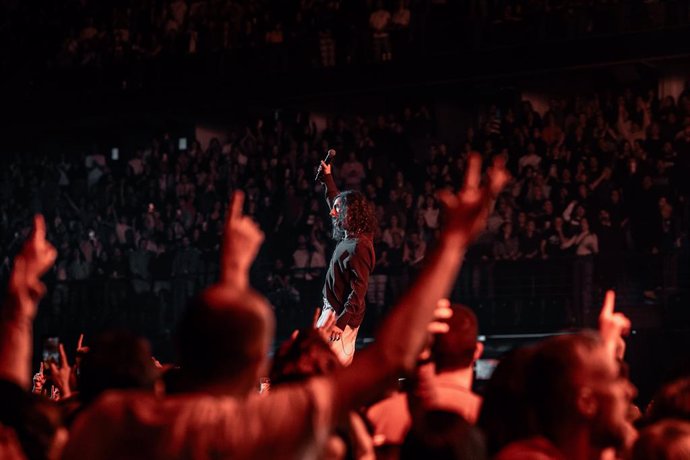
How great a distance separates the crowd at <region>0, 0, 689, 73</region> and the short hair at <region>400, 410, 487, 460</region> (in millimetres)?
14199

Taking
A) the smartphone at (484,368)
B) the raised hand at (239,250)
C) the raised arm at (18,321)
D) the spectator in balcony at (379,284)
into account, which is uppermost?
the raised hand at (239,250)

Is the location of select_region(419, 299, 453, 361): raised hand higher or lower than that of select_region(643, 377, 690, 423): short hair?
higher

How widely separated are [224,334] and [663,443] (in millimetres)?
1379

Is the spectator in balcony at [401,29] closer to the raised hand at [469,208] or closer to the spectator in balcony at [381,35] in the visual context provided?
the spectator in balcony at [381,35]

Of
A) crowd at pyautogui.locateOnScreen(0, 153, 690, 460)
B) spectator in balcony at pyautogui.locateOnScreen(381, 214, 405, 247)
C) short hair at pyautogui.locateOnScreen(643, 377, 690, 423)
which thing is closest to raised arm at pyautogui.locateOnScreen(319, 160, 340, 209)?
crowd at pyautogui.locateOnScreen(0, 153, 690, 460)

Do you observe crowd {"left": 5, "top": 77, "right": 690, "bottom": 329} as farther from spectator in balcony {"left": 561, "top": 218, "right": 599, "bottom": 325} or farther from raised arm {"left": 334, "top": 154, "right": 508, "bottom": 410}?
raised arm {"left": 334, "top": 154, "right": 508, "bottom": 410}

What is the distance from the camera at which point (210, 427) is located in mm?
2150

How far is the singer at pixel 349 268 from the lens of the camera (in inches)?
308

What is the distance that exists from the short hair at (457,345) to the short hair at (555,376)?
26.2 inches

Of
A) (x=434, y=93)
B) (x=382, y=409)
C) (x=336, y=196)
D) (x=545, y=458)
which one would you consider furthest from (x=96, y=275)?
(x=545, y=458)

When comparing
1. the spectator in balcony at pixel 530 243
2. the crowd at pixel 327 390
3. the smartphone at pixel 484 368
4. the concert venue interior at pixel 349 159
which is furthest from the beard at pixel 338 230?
the spectator in balcony at pixel 530 243

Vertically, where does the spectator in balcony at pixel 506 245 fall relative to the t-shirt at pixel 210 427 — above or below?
below

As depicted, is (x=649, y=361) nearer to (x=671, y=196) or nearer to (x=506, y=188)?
(x=671, y=196)

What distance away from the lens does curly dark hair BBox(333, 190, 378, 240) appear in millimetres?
7918
